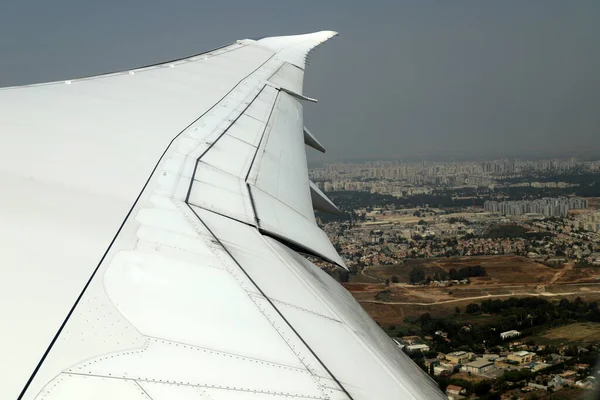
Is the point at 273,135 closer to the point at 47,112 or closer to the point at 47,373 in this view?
the point at 47,112

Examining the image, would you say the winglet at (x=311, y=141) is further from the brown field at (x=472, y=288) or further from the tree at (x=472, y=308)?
the tree at (x=472, y=308)

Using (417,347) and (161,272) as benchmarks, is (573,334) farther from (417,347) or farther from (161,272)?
(161,272)

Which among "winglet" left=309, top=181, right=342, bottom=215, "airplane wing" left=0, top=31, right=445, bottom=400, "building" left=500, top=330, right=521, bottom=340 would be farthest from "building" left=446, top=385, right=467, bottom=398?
"airplane wing" left=0, top=31, right=445, bottom=400

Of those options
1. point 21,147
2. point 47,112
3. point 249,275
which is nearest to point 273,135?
point 47,112

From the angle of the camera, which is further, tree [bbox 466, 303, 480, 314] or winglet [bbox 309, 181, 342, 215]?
tree [bbox 466, 303, 480, 314]

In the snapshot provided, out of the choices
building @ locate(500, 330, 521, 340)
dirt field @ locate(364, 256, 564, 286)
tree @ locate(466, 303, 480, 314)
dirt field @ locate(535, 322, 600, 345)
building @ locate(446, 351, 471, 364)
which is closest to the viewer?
building @ locate(446, 351, 471, 364)

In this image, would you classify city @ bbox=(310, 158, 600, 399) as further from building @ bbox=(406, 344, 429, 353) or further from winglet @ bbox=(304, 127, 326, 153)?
winglet @ bbox=(304, 127, 326, 153)
